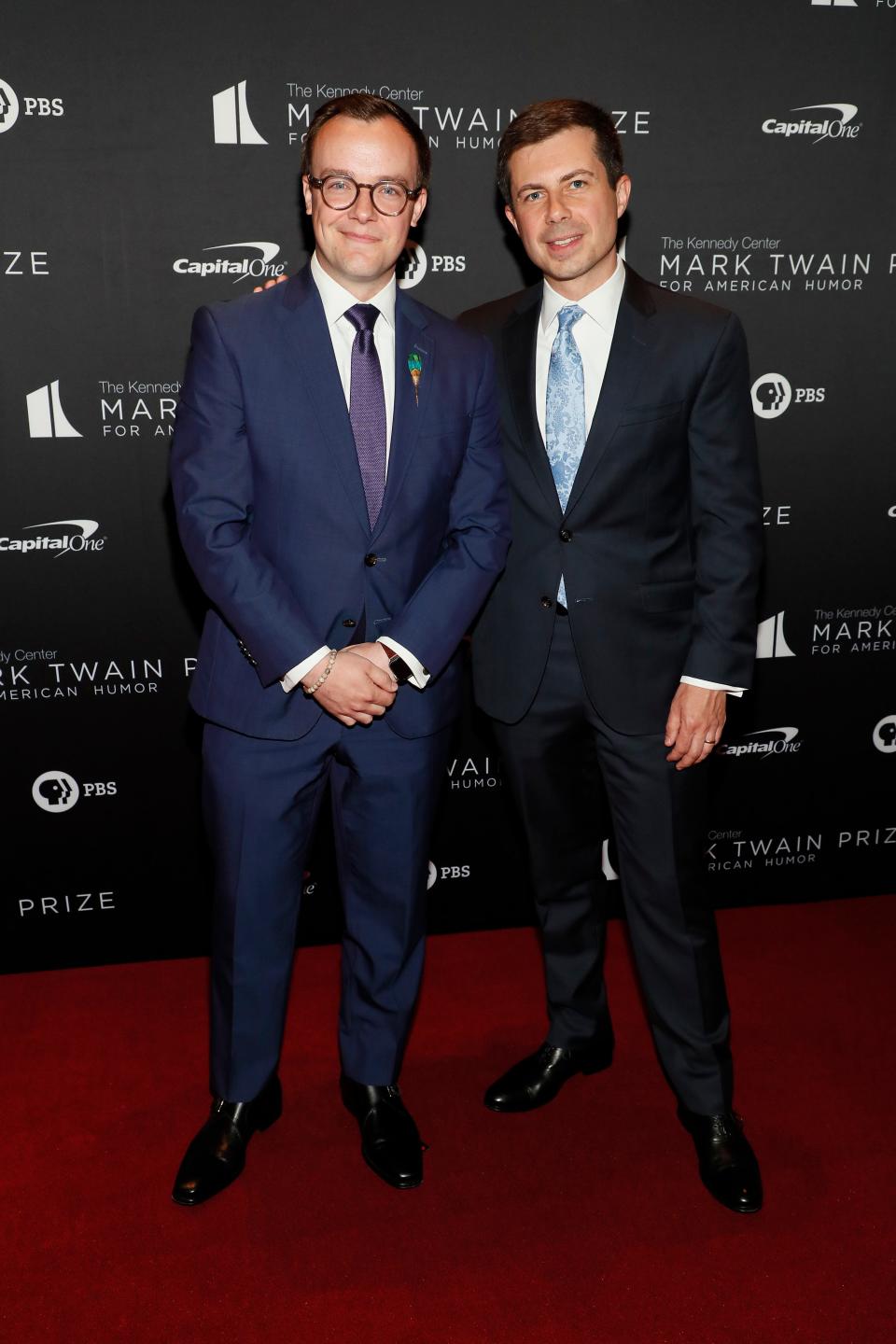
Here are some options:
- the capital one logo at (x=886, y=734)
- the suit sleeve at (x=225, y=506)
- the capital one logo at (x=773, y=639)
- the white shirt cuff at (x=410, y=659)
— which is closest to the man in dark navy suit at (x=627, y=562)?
the white shirt cuff at (x=410, y=659)

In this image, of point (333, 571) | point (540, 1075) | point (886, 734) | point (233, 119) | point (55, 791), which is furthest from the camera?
point (886, 734)

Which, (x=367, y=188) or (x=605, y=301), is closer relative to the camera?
(x=367, y=188)

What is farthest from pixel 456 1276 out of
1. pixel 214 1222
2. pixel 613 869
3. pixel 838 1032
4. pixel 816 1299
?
pixel 613 869

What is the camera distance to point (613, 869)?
3689 millimetres

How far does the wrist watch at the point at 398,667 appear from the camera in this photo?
84.1 inches

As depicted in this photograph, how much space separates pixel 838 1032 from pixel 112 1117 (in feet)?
6.08

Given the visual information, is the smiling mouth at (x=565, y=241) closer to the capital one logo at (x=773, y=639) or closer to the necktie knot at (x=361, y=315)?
the necktie knot at (x=361, y=315)

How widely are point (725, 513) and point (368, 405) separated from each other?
732 millimetres

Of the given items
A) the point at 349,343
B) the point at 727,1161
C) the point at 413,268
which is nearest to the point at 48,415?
the point at 413,268

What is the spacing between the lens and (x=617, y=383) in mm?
2176

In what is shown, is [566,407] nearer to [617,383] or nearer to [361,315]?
[617,383]

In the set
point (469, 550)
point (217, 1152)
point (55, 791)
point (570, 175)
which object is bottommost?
point (217, 1152)

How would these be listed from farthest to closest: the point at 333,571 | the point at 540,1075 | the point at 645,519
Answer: the point at 540,1075 < the point at 645,519 < the point at 333,571

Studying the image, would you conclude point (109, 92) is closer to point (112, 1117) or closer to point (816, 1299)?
point (112, 1117)
